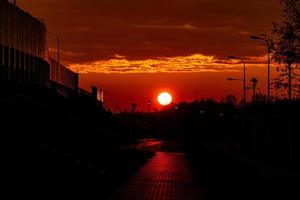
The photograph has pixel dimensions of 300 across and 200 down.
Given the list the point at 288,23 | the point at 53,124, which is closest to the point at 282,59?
the point at 288,23

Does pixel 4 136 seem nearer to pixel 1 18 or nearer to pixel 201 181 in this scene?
pixel 201 181

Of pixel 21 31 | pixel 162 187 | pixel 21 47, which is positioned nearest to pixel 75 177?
pixel 162 187

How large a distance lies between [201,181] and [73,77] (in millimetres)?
53203

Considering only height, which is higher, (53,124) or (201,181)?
(53,124)

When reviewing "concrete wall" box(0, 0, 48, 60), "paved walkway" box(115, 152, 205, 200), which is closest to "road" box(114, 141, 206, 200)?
"paved walkway" box(115, 152, 205, 200)

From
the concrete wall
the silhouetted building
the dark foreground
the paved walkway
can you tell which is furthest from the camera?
the silhouetted building

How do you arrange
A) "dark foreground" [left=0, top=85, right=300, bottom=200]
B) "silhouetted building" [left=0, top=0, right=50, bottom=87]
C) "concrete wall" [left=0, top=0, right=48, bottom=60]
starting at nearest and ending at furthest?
1. "dark foreground" [left=0, top=85, right=300, bottom=200]
2. "concrete wall" [left=0, top=0, right=48, bottom=60]
3. "silhouetted building" [left=0, top=0, right=50, bottom=87]

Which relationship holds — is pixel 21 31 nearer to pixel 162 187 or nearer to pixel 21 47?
pixel 21 47

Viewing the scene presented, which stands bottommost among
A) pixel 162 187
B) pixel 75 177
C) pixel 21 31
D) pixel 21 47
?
pixel 162 187

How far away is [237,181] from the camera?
69.7 ft

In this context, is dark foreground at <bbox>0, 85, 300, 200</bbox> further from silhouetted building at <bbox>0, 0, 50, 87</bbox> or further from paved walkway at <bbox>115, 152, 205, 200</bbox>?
silhouetted building at <bbox>0, 0, 50, 87</bbox>

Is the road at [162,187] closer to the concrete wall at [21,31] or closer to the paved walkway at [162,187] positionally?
the paved walkway at [162,187]

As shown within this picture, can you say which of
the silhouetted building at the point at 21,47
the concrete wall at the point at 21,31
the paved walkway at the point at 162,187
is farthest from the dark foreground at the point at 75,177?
the concrete wall at the point at 21,31

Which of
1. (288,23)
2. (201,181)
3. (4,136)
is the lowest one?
(201,181)
